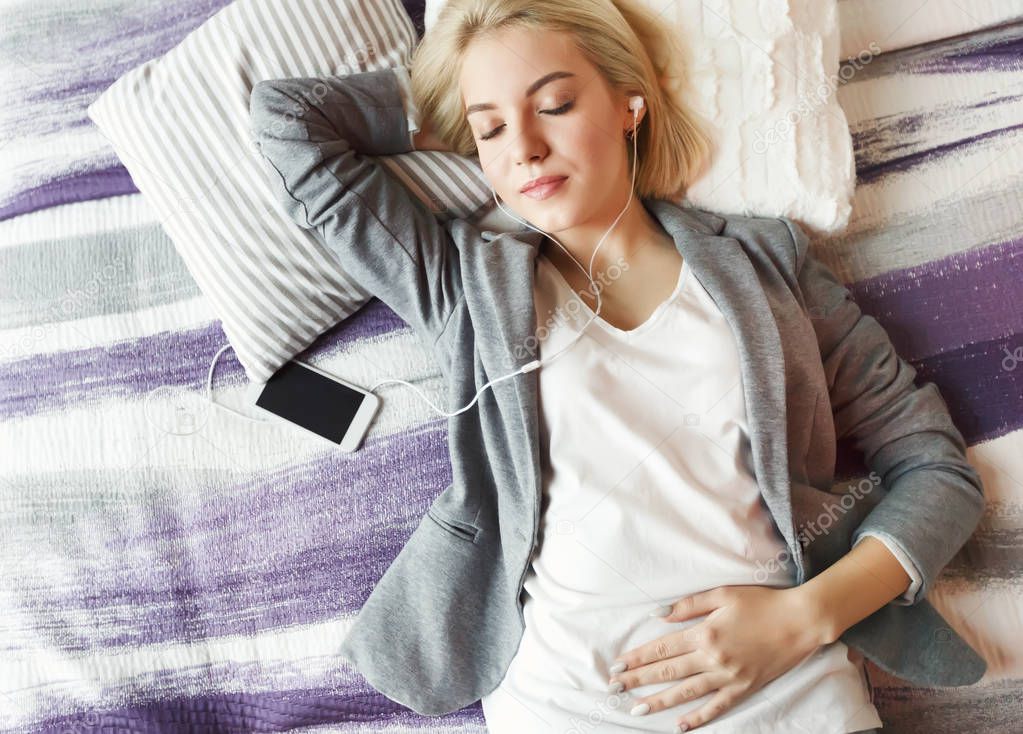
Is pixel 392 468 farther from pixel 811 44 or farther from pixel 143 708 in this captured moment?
pixel 811 44

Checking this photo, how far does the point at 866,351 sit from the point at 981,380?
8.4 inches

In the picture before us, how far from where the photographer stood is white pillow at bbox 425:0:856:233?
122 centimetres

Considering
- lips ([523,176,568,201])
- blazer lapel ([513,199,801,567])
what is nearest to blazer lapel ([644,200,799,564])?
blazer lapel ([513,199,801,567])

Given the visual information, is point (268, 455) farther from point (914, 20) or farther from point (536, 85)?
point (914, 20)

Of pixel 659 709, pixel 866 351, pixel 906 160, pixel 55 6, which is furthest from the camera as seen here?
pixel 55 6

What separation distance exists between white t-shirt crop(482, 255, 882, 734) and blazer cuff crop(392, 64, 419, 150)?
373 millimetres

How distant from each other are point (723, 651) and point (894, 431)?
1.40 feet

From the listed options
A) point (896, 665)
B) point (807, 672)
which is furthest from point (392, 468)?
point (896, 665)

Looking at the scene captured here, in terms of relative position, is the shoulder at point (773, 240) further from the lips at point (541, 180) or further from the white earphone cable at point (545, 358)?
the lips at point (541, 180)

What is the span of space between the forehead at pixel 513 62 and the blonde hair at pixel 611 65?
0.06ft

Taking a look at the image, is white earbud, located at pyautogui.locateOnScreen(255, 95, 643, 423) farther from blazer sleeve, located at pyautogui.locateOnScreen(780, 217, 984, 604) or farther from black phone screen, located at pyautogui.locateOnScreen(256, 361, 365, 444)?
blazer sleeve, located at pyautogui.locateOnScreen(780, 217, 984, 604)

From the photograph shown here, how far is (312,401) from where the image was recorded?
131 centimetres

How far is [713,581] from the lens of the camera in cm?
110

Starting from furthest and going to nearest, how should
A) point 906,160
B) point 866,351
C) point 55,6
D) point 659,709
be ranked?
point 55,6 < point 906,160 < point 866,351 < point 659,709
